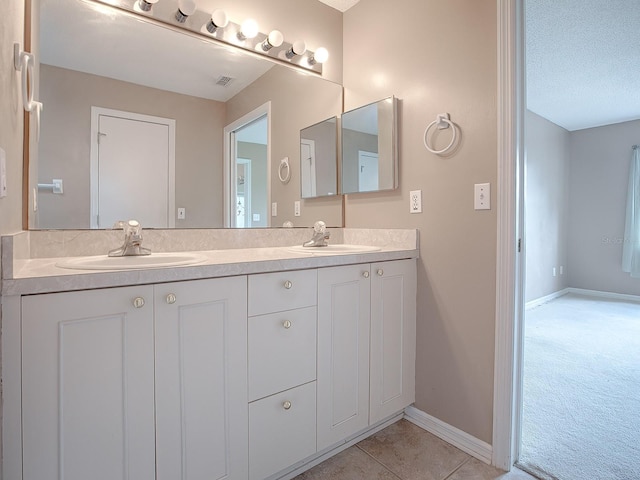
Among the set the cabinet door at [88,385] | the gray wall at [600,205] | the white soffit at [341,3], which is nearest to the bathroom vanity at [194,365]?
the cabinet door at [88,385]

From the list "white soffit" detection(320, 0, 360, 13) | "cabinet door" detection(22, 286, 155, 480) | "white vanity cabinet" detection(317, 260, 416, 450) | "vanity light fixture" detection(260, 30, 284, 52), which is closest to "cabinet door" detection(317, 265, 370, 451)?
"white vanity cabinet" detection(317, 260, 416, 450)

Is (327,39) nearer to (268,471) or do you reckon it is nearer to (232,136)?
(232,136)

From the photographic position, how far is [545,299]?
4570mm

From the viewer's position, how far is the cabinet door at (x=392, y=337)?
1.58m

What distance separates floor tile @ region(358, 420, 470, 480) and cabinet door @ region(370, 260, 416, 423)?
0.12m

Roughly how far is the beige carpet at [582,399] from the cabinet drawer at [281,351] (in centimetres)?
104

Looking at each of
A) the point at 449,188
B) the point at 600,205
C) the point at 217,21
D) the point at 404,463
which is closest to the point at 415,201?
the point at 449,188

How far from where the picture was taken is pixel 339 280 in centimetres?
144

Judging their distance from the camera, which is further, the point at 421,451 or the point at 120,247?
the point at 421,451

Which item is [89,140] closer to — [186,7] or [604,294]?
[186,7]

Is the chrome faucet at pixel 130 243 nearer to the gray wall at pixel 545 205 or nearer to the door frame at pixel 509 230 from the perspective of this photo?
the door frame at pixel 509 230

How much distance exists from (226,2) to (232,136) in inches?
26.5

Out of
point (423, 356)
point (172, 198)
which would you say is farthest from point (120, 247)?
point (423, 356)

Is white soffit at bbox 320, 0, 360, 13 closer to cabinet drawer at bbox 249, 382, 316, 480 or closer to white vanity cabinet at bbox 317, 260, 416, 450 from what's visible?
white vanity cabinet at bbox 317, 260, 416, 450
